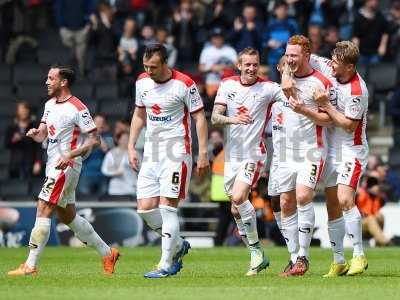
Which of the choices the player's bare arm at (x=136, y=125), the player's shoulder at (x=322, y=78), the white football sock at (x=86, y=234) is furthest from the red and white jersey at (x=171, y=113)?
the player's shoulder at (x=322, y=78)

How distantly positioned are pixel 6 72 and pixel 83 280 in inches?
629

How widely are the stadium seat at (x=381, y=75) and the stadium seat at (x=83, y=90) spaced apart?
19.9 feet

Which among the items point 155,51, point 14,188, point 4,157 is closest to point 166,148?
point 155,51

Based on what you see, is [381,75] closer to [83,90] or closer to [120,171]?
[120,171]

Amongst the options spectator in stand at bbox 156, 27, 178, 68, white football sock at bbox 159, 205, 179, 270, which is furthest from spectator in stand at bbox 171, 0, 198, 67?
white football sock at bbox 159, 205, 179, 270

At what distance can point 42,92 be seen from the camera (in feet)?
94.4

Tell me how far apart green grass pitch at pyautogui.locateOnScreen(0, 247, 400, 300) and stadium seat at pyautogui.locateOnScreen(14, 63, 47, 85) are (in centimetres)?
1051

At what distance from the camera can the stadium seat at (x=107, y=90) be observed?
93.3 feet

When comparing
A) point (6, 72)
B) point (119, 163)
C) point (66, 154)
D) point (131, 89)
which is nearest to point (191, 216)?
point (119, 163)

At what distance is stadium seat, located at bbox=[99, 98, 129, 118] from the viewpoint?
91.5ft

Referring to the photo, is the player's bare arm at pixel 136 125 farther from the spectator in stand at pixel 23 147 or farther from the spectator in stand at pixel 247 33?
the spectator in stand at pixel 247 33

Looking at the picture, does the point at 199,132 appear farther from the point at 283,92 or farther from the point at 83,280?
the point at 83,280

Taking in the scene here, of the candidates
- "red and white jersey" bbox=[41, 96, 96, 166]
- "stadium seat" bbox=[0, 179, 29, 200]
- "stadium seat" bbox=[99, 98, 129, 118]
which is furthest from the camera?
"stadium seat" bbox=[99, 98, 129, 118]

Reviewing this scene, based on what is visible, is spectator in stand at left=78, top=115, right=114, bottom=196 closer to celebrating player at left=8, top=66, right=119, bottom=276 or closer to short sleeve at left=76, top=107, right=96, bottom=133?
celebrating player at left=8, top=66, right=119, bottom=276
